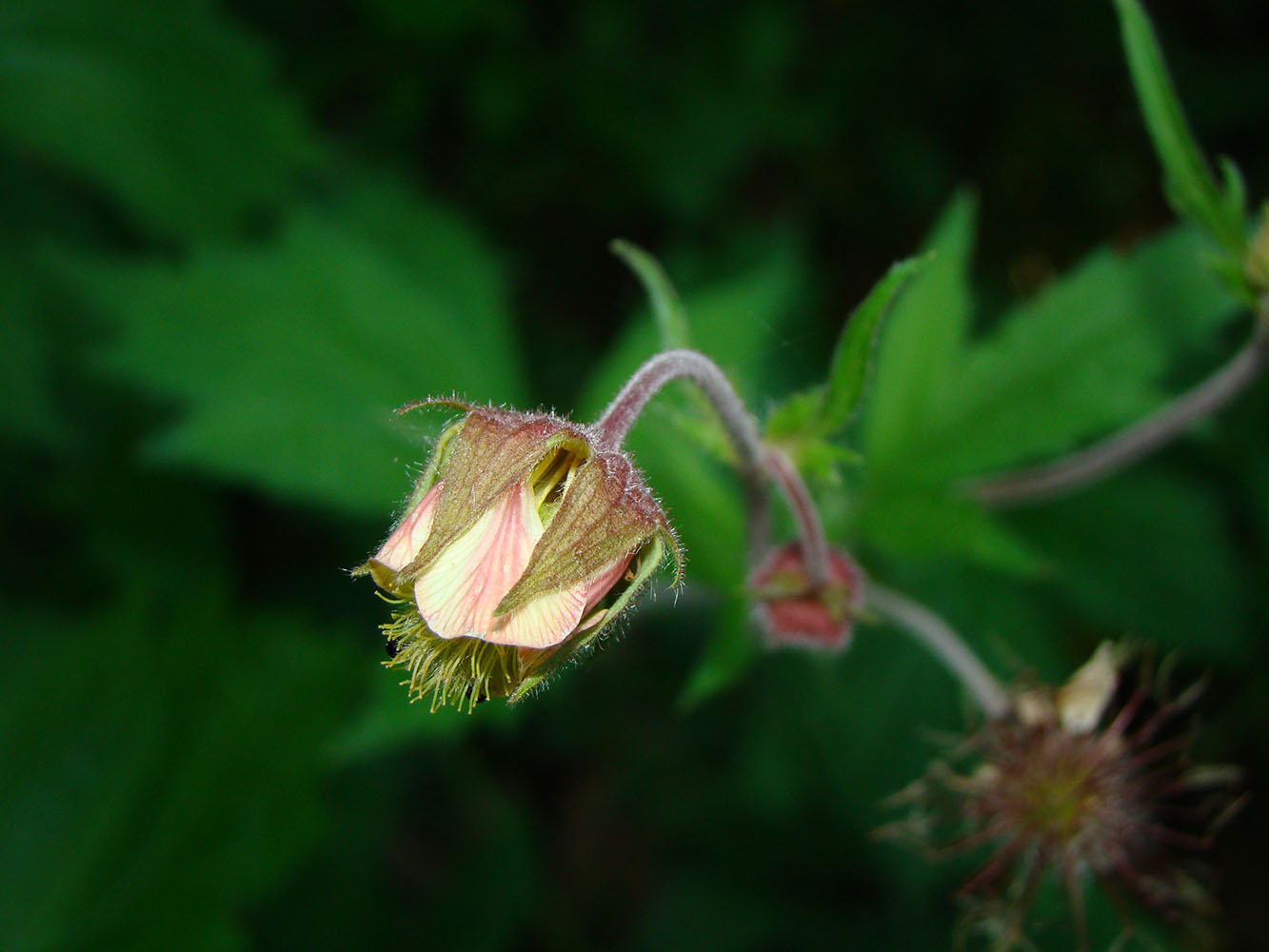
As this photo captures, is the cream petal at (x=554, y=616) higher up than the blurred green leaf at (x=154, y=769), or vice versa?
the blurred green leaf at (x=154, y=769)

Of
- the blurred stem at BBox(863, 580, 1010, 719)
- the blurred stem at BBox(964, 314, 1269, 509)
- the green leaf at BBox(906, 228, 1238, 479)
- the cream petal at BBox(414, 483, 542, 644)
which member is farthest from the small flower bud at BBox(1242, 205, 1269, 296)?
the cream petal at BBox(414, 483, 542, 644)

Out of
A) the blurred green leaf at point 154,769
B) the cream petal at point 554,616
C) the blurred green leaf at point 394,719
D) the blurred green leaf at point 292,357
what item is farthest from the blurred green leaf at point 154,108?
the cream petal at point 554,616

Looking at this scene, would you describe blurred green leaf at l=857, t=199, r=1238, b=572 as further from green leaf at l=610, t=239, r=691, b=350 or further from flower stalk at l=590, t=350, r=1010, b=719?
green leaf at l=610, t=239, r=691, b=350

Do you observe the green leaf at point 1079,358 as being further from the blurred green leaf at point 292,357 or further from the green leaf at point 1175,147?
the blurred green leaf at point 292,357

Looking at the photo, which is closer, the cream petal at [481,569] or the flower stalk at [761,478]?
the cream petal at [481,569]

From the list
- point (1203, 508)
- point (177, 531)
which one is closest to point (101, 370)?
point (177, 531)

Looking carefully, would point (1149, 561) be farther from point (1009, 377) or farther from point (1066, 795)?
point (1066, 795)
